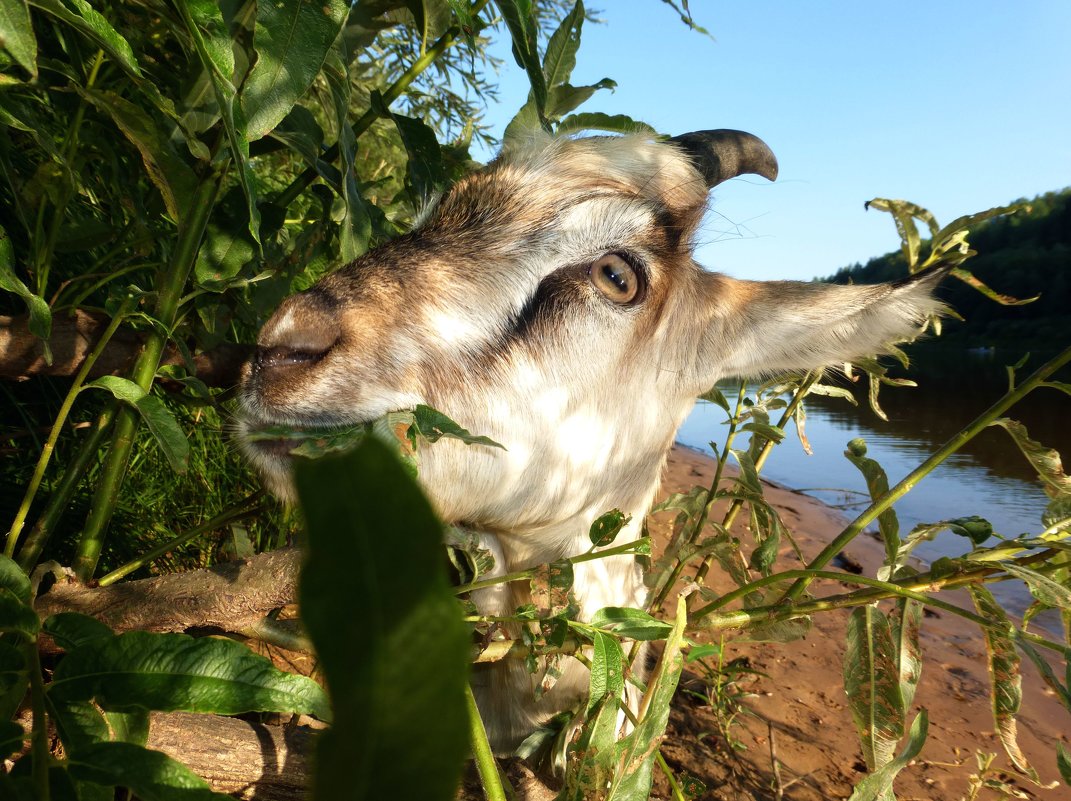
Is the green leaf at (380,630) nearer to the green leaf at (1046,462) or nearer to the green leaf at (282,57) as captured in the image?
the green leaf at (282,57)

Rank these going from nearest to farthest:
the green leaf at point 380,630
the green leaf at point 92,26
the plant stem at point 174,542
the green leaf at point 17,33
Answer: the green leaf at point 380,630 → the green leaf at point 17,33 → the green leaf at point 92,26 → the plant stem at point 174,542

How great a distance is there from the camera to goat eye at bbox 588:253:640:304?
2.37 meters

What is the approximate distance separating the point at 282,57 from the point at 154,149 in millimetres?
473

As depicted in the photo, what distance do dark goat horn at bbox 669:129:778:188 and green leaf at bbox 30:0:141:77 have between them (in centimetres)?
234

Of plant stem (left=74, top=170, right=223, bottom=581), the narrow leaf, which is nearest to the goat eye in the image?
the narrow leaf

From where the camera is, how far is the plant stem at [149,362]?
168 cm


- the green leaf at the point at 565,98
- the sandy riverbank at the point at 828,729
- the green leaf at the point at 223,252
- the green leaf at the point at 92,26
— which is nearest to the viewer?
the green leaf at the point at 92,26

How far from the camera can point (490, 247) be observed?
237 cm

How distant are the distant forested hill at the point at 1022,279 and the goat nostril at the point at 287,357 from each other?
1516 inches

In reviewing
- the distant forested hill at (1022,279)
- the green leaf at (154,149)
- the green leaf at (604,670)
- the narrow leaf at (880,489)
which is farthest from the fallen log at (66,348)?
the distant forested hill at (1022,279)

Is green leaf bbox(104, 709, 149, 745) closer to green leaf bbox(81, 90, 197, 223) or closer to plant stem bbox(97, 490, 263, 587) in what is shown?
plant stem bbox(97, 490, 263, 587)

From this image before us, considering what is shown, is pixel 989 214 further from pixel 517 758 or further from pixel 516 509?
pixel 517 758

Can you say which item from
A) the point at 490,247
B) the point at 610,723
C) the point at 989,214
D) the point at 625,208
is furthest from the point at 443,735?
the point at 989,214

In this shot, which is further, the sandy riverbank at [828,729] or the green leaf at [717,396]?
the sandy riverbank at [828,729]
